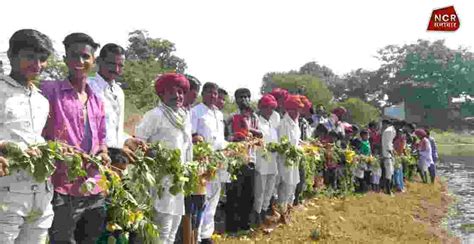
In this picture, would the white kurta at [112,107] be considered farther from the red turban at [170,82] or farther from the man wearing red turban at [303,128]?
the man wearing red turban at [303,128]

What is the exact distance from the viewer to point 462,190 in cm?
1767

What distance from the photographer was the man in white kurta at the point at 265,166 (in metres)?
8.20

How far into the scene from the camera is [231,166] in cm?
690

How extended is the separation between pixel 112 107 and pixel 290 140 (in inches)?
157

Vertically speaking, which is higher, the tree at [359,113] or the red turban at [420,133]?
the tree at [359,113]

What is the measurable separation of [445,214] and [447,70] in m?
49.0

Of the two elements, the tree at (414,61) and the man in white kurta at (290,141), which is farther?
the tree at (414,61)

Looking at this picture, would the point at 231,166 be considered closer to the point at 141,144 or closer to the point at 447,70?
the point at 141,144

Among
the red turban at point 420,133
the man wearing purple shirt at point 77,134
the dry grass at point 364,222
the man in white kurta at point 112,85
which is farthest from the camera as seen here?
the red turban at point 420,133

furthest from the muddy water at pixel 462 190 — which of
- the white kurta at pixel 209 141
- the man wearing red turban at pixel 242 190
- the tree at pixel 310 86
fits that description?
the tree at pixel 310 86

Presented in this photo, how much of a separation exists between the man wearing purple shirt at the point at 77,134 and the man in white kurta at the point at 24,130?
5.8 inches

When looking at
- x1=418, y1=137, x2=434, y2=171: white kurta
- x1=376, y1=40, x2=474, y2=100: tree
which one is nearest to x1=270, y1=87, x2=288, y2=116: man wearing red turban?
x1=418, y1=137, x2=434, y2=171: white kurta

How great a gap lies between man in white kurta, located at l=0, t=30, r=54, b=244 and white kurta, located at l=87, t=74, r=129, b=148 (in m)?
0.98

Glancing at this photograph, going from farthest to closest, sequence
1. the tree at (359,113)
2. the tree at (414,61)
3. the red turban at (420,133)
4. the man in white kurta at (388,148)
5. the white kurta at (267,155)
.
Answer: the tree at (414,61), the tree at (359,113), the red turban at (420,133), the man in white kurta at (388,148), the white kurta at (267,155)
